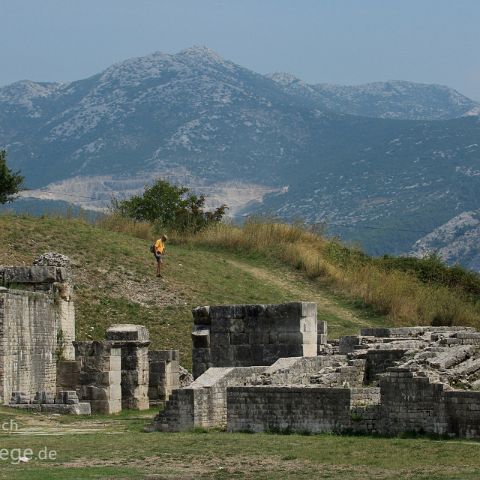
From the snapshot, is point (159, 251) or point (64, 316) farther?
point (159, 251)

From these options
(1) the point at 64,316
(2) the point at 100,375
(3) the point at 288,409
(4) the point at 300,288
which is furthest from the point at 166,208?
(3) the point at 288,409

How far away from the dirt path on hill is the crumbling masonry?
19.7 meters

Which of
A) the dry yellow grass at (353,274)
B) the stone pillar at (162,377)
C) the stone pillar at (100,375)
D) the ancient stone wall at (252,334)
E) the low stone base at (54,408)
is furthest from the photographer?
the dry yellow grass at (353,274)

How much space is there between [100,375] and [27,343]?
1.97 m

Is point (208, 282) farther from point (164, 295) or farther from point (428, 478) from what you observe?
point (428, 478)

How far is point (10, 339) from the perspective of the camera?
1431 inches

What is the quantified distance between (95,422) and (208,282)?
2434 cm

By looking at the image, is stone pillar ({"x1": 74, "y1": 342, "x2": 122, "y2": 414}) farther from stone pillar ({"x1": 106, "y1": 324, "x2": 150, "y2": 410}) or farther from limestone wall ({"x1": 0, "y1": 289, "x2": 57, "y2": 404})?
limestone wall ({"x1": 0, "y1": 289, "x2": 57, "y2": 404})

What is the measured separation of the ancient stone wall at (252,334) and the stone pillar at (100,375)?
224 cm

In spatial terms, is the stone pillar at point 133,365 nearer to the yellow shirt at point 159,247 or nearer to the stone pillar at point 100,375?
the stone pillar at point 100,375

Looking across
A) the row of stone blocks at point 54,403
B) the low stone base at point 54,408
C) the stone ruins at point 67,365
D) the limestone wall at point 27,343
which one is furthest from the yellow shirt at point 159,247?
the low stone base at point 54,408

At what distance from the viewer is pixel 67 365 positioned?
3831 cm

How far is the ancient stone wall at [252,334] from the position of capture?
114ft

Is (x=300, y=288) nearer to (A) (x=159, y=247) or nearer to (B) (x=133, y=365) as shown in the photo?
(A) (x=159, y=247)
